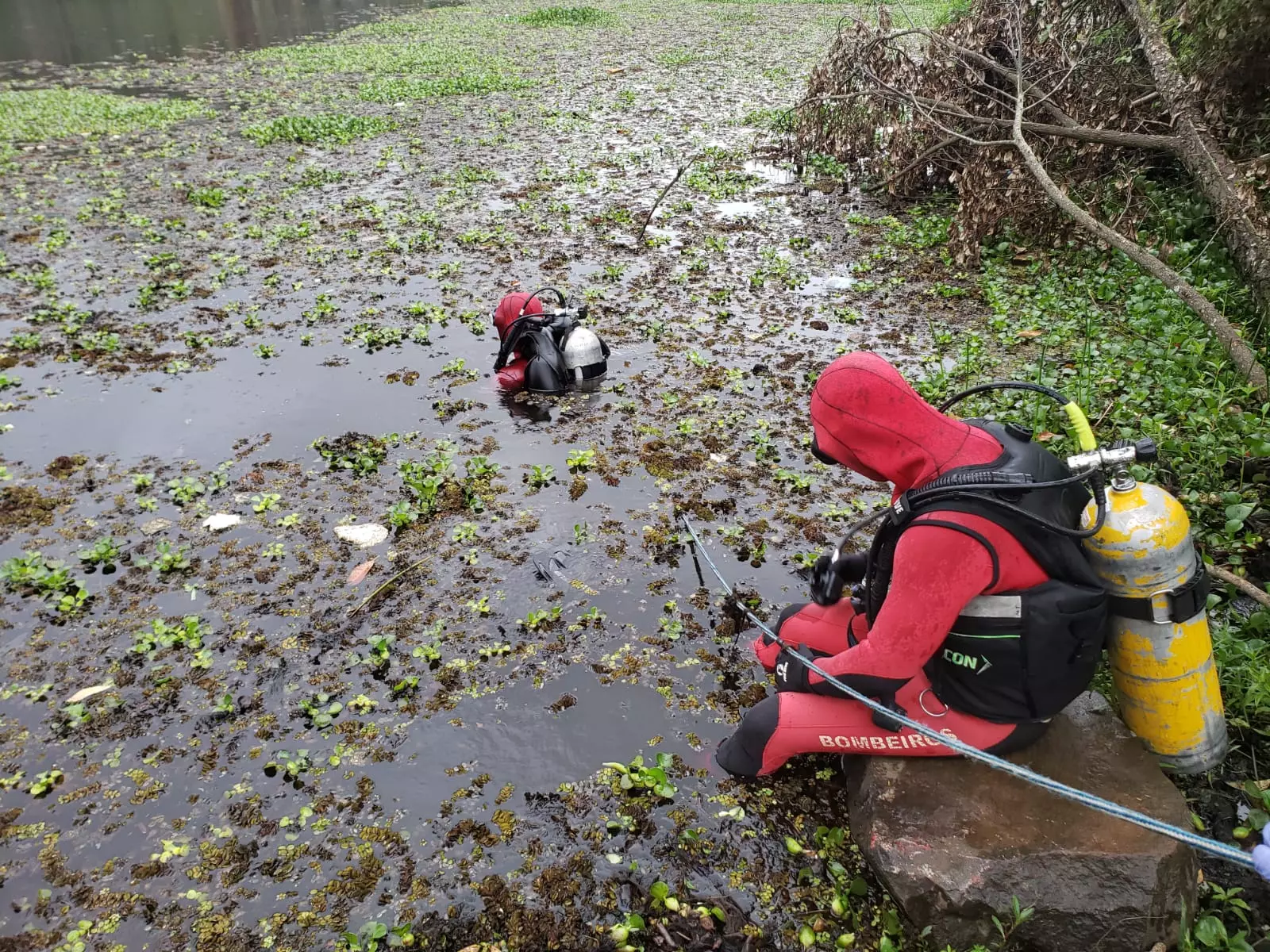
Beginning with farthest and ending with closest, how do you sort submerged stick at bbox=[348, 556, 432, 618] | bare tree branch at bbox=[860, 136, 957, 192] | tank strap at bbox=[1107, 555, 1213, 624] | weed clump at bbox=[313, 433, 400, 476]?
1. bare tree branch at bbox=[860, 136, 957, 192]
2. weed clump at bbox=[313, 433, 400, 476]
3. submerged stick at bbox=[348, 556, 432, 618]
4. tank strap at bbox=[1107, 555, 1213, 624]

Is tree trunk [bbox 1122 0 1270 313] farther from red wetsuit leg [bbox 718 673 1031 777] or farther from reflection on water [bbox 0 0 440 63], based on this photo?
reflection on water [bbox 0 0 440 63]

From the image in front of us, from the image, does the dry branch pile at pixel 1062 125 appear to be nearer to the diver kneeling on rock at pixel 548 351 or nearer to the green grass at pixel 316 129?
the diver kneeling on rock at pixel 548 351

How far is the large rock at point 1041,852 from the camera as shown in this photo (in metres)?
2.48

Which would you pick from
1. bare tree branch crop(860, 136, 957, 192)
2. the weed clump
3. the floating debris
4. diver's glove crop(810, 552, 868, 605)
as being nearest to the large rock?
diver's glove crop(810, 552, 868, 605)

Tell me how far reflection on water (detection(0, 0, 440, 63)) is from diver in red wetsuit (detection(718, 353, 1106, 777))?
23113 millimetres

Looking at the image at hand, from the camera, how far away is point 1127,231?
7.02 metres

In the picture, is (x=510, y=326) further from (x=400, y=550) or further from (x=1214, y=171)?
(x=1214, y=171)

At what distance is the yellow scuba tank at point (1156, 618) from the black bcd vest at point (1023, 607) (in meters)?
0.10

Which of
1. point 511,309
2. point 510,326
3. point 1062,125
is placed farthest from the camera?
point 1062,125

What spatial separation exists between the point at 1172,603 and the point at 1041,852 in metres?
0.93

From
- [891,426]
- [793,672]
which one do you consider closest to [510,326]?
[793,672]

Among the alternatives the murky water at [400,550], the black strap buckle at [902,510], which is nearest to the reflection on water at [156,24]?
the murky water at [400,550]

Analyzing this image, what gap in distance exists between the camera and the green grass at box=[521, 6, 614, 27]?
24.3 meters

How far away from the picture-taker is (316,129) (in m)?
12.8
